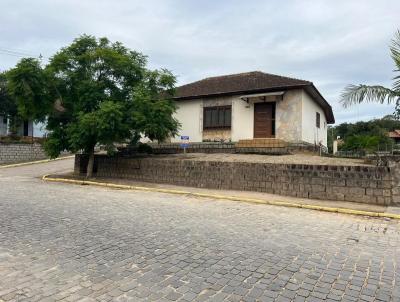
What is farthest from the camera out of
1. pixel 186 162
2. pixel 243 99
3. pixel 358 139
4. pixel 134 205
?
pixel 243 99

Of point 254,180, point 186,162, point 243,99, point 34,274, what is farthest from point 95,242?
point 243,99

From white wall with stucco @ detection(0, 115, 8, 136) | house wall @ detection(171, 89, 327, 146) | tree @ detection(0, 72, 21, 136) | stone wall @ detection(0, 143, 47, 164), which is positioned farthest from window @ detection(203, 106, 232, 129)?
white wall with stucco @ detection(0, 115, 8, 136)

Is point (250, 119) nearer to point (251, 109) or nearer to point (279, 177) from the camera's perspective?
point (251, 109)

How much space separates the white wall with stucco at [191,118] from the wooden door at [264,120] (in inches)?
137

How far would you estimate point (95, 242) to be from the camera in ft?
19.5

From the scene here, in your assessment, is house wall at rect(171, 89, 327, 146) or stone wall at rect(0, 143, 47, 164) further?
stone wall at rect(0, 143, 47, 164)

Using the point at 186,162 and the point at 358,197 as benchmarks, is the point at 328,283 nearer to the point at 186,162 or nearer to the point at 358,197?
the point at 358,197

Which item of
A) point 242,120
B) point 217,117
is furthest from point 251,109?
point 217,117

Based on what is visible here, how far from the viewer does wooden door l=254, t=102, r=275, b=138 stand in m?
19.2

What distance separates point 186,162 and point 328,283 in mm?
10847

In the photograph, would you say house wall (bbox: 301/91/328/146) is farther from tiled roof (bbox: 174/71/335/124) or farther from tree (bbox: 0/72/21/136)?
tree (bbox: 0/72/21/136)

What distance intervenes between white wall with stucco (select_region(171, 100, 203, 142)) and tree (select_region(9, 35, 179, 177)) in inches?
148

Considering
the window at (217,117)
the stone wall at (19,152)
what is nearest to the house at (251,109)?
the window at (217,117)

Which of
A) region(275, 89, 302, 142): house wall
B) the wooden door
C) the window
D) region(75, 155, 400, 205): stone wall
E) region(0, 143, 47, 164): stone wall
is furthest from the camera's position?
region(0, 143, 47, 164): stone wall
